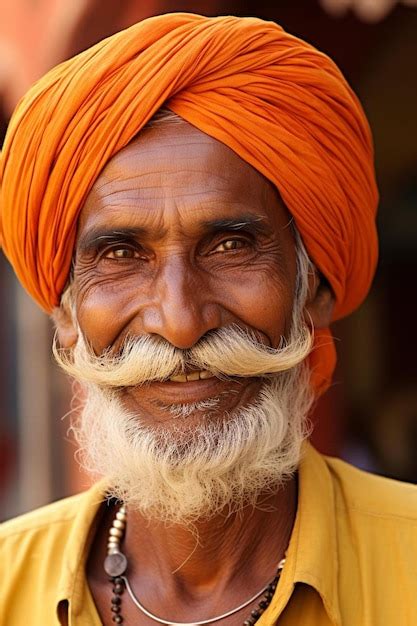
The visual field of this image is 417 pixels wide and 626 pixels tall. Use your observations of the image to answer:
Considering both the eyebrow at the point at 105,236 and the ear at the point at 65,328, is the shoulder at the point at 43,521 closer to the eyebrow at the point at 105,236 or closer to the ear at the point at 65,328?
the ear at the point at 65,328

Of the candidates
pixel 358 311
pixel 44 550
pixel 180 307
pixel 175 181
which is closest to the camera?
pixel 180 307

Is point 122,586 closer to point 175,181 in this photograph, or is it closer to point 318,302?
point 318,302

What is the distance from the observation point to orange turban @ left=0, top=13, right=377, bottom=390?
2.65 m

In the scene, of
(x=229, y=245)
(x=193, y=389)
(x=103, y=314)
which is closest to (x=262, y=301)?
(x=229, y=245)

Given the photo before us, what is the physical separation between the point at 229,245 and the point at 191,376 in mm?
313

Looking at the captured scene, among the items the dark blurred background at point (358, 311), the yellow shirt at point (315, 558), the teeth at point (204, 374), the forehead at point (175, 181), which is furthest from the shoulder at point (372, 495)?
the dark blurred background at point (358, 311)

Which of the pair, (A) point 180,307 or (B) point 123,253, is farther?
(B) point 123,253

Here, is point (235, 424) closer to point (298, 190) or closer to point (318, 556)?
point (318, 556)

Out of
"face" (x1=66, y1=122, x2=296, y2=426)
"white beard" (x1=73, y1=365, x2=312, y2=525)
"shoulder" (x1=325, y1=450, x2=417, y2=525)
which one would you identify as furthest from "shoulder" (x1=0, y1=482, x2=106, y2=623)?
"shoulder" (x1=325, y1=450, x2=417, y2=525)

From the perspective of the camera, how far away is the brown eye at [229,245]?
266 cm

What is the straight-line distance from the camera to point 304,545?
2.62 meters

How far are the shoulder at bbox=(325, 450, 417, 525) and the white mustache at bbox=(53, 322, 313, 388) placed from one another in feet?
1.11

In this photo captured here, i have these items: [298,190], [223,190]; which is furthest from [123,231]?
[298,190]

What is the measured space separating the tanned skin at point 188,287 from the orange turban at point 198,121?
0.17ft
